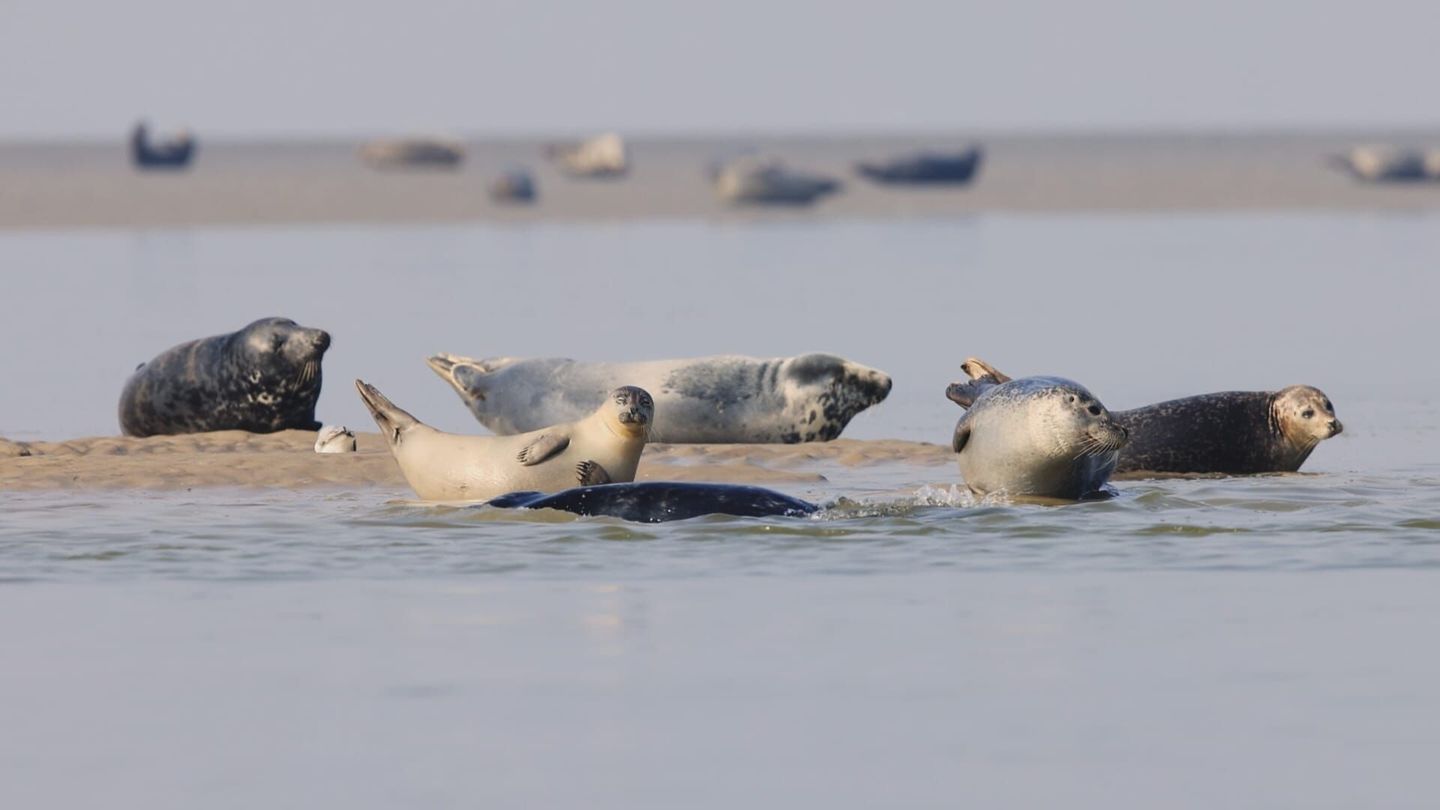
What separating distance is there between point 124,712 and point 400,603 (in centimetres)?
190

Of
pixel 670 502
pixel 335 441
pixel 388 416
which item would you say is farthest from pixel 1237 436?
pixel 335 441

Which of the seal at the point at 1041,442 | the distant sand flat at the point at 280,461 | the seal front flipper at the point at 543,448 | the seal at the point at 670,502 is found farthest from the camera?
the distant sand flat at the point at 280,461

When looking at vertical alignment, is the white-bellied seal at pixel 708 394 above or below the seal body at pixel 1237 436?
above

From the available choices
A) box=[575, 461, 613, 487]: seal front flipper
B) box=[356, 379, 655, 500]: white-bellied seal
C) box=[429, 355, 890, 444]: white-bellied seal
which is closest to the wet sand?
box=[429, 355, 890, 444]: white-bellied seal

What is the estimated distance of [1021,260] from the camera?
3350cm

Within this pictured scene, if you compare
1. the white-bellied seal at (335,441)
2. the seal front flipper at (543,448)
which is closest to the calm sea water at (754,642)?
the seal front flipper at (543,448)

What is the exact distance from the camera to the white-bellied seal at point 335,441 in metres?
14.9

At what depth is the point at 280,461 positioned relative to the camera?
46.5 ft

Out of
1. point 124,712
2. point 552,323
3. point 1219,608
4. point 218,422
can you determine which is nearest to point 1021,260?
point 552,323

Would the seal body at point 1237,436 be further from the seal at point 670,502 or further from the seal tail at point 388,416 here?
the seal tail at point 388,416

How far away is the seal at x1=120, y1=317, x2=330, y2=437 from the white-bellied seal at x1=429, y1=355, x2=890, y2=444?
40.7 inches

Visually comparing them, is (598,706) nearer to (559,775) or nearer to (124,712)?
(559,775)

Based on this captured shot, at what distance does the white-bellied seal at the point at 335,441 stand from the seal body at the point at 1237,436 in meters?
4.31

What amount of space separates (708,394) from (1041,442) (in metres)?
3.82
